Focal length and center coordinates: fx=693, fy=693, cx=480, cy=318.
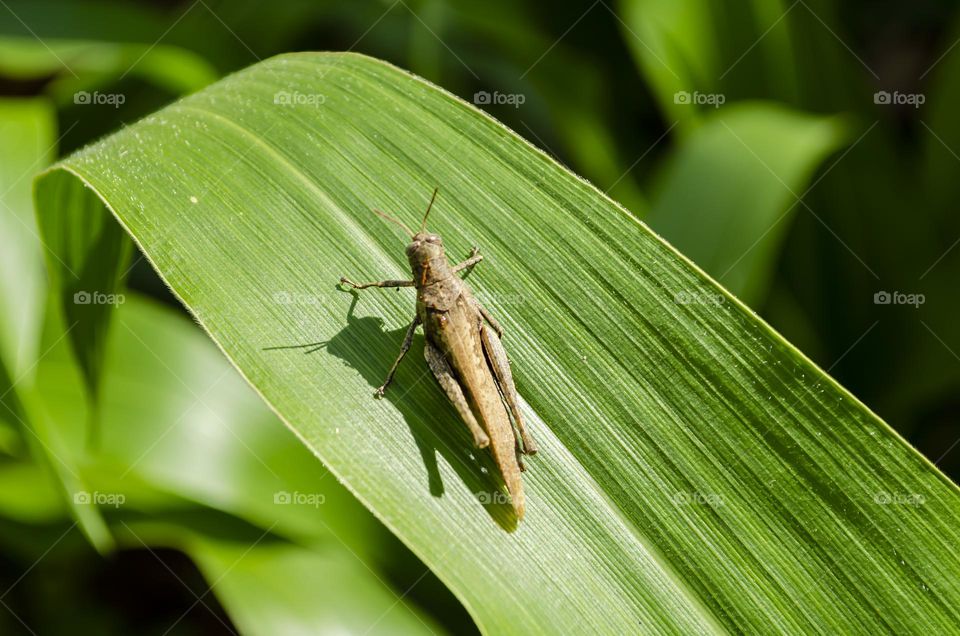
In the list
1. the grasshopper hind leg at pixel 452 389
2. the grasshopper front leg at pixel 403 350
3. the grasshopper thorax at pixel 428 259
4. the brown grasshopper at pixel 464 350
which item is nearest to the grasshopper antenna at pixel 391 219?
the brown grasshopper at pixel 464 350

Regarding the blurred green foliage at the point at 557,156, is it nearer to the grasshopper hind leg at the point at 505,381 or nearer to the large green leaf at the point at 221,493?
the large green leaf at the point at 221,493

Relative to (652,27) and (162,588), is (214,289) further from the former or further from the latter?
(652,27)

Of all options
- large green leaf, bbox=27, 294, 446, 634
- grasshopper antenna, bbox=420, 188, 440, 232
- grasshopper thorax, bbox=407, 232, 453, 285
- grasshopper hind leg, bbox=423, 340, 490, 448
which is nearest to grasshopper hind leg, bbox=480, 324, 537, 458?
grasshopper hind leg, bbox=423, 340, 490, 448

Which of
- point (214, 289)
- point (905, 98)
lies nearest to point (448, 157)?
point (214, 289)

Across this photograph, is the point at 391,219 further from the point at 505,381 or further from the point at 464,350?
the point at 505,381

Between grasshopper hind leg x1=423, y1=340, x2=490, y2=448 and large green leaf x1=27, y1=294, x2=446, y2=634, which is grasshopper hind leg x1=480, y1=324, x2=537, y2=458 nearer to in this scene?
grasshopper hind leg x1=423, y1=340, x2=490, y2=448

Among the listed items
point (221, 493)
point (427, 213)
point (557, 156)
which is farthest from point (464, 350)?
point (557, 156)
